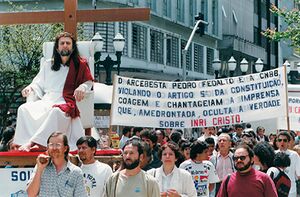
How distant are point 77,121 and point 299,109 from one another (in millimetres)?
10863

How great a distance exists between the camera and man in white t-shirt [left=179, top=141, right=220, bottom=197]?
1170 centimetres

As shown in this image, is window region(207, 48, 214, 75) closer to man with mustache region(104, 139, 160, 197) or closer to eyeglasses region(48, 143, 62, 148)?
man with mustache region(104, 139, 160, 197)

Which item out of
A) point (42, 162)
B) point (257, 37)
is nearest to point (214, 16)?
point (257, 37)

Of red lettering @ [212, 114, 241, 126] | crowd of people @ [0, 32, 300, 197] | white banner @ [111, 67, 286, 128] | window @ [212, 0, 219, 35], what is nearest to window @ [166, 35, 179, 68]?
window @ [212, 0, 219, 35]

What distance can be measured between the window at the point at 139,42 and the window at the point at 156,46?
122 centimetres

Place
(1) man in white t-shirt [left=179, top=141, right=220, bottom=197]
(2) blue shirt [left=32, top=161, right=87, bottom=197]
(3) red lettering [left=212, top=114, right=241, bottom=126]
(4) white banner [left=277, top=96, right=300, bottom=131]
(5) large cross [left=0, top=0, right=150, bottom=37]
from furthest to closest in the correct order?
(4) white banner [left=277, top=96, right=300, bottom=131], (3) red lettering [left=212, top=114, right=241, bottom=126], (1) man in white t-shirt [left=179, top=141, right=220, bottom=197], (5) large cross [left=0, top=0, right=150, bottom=37], (2) blue shirt [left=32, top=161, right=87, bottom=197]

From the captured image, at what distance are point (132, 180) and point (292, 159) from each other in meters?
5.12

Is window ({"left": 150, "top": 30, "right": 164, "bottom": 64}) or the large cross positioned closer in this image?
the large cross

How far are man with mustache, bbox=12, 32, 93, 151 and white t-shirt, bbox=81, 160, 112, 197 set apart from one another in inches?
34.5

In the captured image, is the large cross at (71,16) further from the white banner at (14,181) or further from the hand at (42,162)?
the hand at (42,162)

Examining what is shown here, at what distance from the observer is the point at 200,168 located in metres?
11.8

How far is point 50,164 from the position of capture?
318 inches

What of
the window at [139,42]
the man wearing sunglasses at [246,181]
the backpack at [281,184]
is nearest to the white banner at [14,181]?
the man wearing sunglasses at [246,181]

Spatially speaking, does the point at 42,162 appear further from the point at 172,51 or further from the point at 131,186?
the point at 172,51
